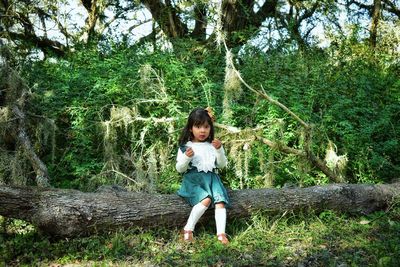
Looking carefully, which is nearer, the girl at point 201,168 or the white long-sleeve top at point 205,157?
the girl at point 201,168

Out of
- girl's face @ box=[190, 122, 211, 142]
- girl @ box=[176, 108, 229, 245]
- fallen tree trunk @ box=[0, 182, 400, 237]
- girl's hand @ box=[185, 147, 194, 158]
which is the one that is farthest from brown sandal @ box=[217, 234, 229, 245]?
girl's face @ box=[190, 122, 211, 142]

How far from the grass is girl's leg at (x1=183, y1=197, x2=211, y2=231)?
16cm

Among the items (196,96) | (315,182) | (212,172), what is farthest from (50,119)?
(315,182)

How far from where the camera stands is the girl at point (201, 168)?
4523 millimetres

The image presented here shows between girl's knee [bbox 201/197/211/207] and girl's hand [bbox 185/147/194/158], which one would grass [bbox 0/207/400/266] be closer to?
girl's knee [bbox 201/197/211/207]

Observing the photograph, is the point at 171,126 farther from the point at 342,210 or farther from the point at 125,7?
the point at 125,7

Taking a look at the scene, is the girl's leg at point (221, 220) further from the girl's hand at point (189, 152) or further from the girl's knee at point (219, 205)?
the girl's hand at point (189, 152)

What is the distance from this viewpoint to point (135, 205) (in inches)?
177

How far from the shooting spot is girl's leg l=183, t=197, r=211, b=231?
448cm

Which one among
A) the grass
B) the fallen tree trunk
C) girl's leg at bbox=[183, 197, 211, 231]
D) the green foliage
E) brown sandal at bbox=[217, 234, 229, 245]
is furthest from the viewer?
the green foliage

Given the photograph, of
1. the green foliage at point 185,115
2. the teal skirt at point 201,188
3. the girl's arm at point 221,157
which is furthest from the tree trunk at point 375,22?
the teal skirt at point 201,188

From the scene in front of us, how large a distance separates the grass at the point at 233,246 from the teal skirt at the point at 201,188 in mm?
371

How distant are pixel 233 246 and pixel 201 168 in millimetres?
908

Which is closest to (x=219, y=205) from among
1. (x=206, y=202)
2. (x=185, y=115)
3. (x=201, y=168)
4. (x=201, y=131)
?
(x=206, y=202)
